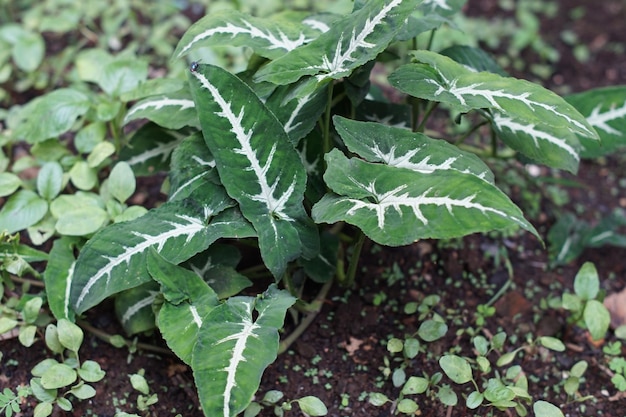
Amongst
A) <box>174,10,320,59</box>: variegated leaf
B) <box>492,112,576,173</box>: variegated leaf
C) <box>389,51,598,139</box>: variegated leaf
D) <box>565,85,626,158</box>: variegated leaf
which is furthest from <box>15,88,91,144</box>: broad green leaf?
<box>565,85,626,158</box>: variegated leaf

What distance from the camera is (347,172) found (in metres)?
1.50

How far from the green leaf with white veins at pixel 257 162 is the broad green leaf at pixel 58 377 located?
1.71 ft

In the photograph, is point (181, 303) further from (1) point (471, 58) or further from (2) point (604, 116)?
(2) point (604, 116)

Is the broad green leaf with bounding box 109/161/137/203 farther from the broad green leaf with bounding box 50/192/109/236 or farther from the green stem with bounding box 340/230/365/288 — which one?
the green stem with bounding box 340/230/365/288

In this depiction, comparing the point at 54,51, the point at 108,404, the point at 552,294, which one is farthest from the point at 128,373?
the point at 54,51

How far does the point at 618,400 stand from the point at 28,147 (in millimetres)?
2000

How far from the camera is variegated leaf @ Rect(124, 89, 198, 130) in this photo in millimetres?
1763

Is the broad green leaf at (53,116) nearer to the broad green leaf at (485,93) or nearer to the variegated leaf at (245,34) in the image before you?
the variegated leaf at (245,34)

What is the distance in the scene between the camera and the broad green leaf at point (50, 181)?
6.18 feet

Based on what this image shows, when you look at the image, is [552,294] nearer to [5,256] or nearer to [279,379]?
[279,379]

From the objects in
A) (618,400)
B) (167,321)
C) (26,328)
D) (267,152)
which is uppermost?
(267,152)

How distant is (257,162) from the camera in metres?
1.57

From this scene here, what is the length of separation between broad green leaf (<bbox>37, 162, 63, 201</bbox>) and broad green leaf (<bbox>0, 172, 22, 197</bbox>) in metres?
0.07

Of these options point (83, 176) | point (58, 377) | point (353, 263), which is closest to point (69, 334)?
point (58, 377)
